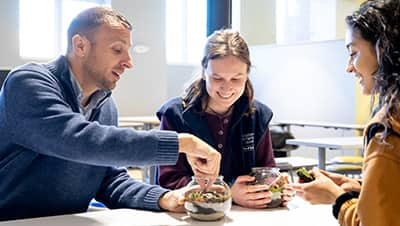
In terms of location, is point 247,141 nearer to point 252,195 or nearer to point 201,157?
point 252,195

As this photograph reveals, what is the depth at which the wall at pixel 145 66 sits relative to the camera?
670cm

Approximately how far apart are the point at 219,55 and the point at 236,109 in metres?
0.20

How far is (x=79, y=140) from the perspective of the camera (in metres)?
1.18

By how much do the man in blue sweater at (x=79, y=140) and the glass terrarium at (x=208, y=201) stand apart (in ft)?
0.14

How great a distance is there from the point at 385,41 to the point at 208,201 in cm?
60

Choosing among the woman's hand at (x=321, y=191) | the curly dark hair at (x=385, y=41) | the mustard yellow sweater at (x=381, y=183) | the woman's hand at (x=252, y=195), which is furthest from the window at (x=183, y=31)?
the mustard yellow sweater at (x=381, y=183)

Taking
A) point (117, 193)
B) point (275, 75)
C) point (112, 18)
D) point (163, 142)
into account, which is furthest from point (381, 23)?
point (275, 75)

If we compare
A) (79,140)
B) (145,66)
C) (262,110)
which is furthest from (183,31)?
(79,140)

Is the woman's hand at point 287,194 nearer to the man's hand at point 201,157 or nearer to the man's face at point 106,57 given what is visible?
the man's hand at point 201,157

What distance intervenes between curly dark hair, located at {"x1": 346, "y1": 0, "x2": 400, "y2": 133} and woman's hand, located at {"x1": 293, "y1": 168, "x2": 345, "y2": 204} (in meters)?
0.26

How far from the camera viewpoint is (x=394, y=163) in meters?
0.89

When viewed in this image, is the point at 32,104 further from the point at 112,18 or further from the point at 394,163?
the point at 394,163

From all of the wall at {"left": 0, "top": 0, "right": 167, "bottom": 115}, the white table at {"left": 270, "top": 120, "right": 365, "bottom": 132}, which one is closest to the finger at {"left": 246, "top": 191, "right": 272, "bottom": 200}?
the white table at {"left": 270, "top": 120, "right": 365, "bottom": 132}

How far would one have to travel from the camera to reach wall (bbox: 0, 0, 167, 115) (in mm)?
6695
